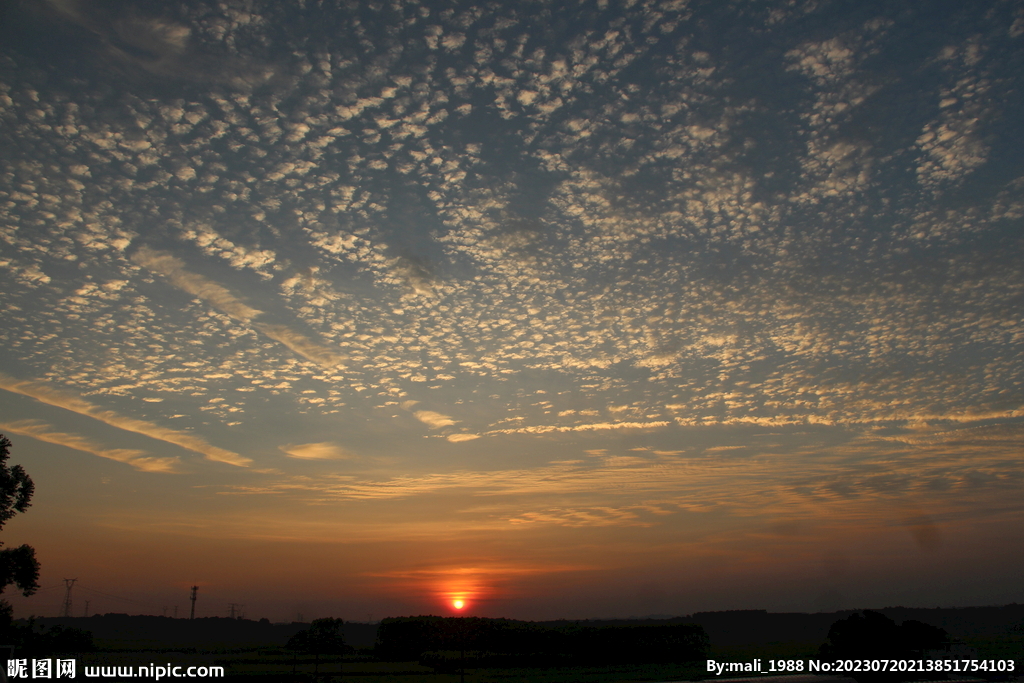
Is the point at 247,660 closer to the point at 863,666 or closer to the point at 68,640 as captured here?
the point at 68,640

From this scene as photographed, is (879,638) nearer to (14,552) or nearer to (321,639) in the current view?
(321,639)

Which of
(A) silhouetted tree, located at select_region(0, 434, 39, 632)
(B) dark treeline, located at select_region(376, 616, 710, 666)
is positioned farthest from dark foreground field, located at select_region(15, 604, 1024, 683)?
(A) silhouetted tree, located at select_region(0, 434, 39, 632)

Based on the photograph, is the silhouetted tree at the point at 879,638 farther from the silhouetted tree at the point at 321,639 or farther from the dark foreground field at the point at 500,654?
the silhouetted tree at the point at 321,639

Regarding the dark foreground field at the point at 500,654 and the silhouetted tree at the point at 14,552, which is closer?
the silhouetted tree at the point at 14,552

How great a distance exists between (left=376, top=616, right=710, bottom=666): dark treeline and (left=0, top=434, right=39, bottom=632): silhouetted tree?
150 ft

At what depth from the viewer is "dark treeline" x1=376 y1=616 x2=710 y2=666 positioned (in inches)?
2825

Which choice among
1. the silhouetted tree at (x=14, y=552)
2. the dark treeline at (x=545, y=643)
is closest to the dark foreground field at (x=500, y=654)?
the dark treeline at (x=545, y=643)

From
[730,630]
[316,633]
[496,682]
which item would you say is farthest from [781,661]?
[730,630]

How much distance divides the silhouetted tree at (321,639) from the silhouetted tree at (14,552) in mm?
30262

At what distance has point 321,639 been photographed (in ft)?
214

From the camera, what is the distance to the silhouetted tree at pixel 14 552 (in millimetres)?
30000

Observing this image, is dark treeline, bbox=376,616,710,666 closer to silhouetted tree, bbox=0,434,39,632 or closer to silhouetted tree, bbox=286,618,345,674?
silhouetted tree, bbox=286,618,345,674

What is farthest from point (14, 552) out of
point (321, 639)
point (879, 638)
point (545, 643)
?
point (879, 638)

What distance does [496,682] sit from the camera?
159 feet
